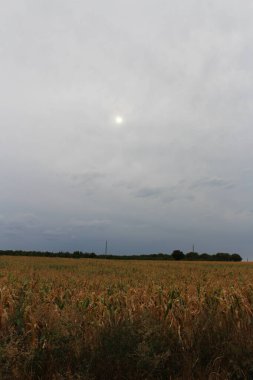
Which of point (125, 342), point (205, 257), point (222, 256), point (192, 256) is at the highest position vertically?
point (222, 256)

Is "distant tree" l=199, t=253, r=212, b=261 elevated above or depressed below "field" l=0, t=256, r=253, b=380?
above

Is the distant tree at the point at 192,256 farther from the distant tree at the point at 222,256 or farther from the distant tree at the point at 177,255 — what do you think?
the distant tree at the point at 222,256

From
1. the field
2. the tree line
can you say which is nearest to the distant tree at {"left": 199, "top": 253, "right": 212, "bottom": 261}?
the tree line

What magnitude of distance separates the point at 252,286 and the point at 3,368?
7902 millimetres

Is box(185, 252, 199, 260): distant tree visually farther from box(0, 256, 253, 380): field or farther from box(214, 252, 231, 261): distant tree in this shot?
box(0, 256, 253, 380): field

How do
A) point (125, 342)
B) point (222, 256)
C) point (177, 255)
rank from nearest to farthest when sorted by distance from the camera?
point (125, 342) < point (177, 255) < point (222, 256)

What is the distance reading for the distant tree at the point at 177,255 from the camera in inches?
3755

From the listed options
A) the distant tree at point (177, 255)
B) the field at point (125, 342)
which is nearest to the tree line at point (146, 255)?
the distant tree at point (177, 255)

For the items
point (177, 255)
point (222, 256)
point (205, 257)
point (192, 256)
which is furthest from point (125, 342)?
point (222, 256)

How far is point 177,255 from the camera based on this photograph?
9575 centimetres

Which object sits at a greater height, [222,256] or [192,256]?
[222,256]

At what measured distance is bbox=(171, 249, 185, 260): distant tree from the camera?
9538cm

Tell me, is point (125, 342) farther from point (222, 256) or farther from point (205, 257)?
point (222, 256)

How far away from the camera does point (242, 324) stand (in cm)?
741
